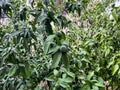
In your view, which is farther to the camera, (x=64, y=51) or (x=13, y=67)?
(x=13, y=67)

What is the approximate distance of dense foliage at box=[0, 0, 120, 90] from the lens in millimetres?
1463

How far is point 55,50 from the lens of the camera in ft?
4.19

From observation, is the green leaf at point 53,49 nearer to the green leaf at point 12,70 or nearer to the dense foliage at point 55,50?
the dense foliage at point 55,50

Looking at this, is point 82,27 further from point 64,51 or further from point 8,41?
point 64,51

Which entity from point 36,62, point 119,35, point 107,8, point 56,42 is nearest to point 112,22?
point 119,35

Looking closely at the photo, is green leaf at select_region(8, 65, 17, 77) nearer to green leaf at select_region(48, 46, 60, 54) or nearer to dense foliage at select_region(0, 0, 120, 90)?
dense foliage at select_region(0, 0, 120, 90)

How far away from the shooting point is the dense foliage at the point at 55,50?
1463mm

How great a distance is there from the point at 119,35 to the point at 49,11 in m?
0.97

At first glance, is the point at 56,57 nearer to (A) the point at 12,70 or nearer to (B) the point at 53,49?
(B) the point at 53,49

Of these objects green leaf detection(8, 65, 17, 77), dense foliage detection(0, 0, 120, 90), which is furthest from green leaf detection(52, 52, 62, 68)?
green leaf detection(8, 65, 17, 77)

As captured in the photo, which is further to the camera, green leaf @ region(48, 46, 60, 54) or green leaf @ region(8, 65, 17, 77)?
green leaf @ region(8, 65, 17, 77)

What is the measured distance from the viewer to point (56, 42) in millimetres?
1333

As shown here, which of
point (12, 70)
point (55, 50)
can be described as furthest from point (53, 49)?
point (12, 70)

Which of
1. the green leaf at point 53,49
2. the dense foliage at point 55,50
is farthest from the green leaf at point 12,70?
the green leaf at point 53,49
